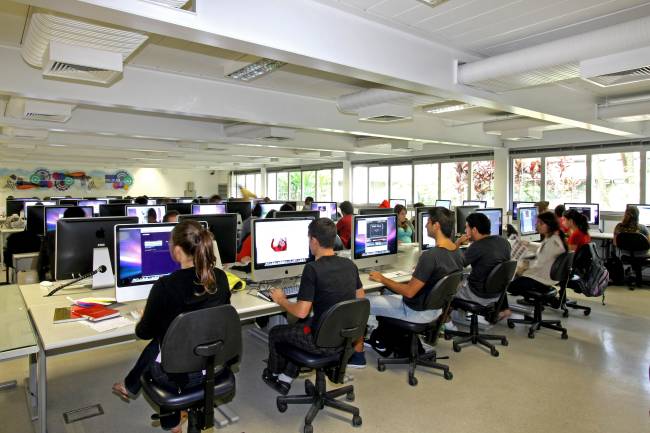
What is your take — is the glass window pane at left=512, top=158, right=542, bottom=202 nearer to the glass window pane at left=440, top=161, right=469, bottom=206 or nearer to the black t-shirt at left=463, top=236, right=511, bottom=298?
the glass window pane at left=440, top=161, right=469, bottom=206

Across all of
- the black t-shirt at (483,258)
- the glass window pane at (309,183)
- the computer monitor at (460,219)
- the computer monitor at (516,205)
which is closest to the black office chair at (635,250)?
the computer monitor at (516,205)

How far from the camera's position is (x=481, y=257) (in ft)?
12.8

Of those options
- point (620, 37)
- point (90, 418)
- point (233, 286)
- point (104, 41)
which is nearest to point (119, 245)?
point (233, 286)

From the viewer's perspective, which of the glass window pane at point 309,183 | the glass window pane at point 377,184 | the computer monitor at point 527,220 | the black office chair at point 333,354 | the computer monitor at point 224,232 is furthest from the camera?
the glass window pane at point 309,183

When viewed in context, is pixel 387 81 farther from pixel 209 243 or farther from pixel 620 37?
pixel 209 243

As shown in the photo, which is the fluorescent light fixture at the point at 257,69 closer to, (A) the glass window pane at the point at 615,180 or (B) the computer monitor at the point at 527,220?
(B) the computer monitor at the point at 527,220

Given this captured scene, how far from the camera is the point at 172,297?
206 centimetres

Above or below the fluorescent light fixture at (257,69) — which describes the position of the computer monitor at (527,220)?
A: below

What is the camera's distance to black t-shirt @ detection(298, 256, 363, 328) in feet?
8.46

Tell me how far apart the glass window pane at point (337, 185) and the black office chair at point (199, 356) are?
39.8 ft

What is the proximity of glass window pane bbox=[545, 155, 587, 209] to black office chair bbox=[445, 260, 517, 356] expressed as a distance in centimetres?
590

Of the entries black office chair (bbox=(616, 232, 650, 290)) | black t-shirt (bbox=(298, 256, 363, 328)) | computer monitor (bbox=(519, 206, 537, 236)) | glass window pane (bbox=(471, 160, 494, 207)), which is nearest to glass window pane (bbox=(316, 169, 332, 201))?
glass window pane (bbox=(471, 160, 494, 207))

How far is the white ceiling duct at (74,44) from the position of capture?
301cm

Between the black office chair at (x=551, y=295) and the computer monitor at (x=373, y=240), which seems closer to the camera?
the computer monitor at (x=373, y=240)
